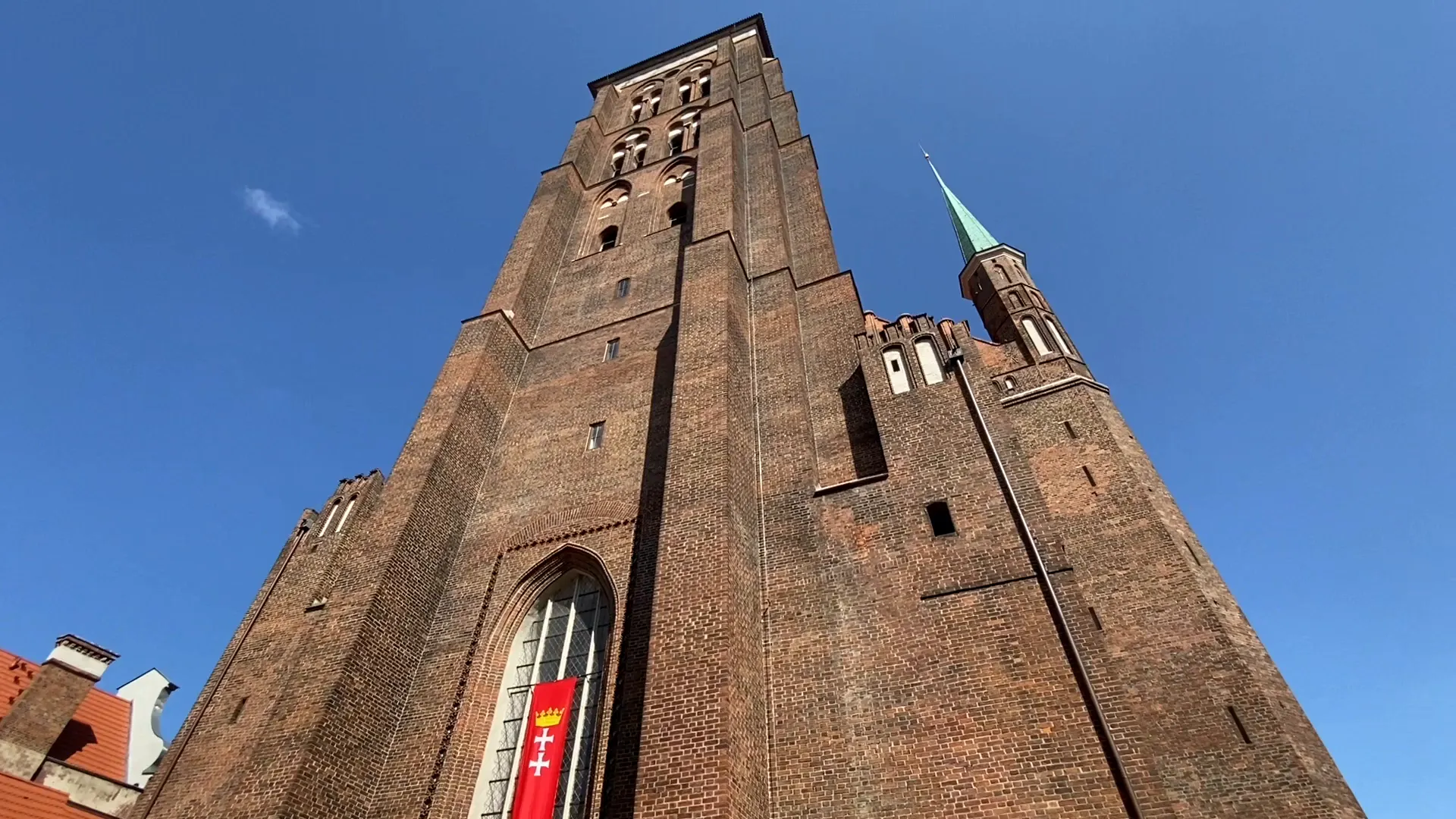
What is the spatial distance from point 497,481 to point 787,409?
211 inches

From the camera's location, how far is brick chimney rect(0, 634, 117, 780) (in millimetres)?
12648

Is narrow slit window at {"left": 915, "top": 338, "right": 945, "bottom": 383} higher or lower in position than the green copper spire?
lower

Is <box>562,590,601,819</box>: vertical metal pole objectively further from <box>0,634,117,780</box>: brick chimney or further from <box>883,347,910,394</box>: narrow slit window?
<box>0,634,117,780</box>: brick chimney

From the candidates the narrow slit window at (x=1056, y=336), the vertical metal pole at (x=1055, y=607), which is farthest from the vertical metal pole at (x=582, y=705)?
the narrow slit window at (x=1056, y=336)

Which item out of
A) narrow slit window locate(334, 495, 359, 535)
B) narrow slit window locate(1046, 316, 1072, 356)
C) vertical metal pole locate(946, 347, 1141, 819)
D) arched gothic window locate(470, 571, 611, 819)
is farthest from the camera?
narrow slit window locate(1046, 316, 1072, 356)

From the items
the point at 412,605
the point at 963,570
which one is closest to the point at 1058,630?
the point at 963,570

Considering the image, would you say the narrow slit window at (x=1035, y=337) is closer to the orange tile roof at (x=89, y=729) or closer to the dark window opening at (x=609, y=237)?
the dark window opening at (x=609, y=237)

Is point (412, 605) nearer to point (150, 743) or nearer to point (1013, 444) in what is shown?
point (1013, 444)

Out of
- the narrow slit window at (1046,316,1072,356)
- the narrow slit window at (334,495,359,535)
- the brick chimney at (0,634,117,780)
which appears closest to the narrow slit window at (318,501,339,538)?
the narrow slit window at (334,495,359,535)

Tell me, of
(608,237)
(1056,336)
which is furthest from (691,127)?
(1056,336)

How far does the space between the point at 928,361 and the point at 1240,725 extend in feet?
20.4

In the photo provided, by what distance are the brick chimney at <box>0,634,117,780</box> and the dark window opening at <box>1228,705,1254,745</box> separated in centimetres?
1788

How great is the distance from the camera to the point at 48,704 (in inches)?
531

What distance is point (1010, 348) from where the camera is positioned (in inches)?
677
